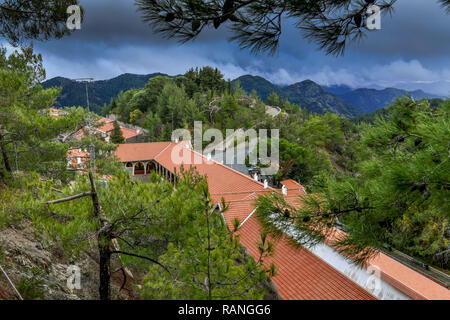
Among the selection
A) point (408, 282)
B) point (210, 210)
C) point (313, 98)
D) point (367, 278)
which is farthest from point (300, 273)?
point (313, 98)

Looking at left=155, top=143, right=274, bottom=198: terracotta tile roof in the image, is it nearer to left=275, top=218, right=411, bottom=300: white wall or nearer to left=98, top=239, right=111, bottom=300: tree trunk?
left=275, top=218, right=411, bottom=300: white wall

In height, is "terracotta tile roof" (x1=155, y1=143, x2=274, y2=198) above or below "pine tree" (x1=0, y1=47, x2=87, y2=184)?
below

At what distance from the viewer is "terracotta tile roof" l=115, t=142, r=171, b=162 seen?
2392 centimetres

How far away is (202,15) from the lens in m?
2.00

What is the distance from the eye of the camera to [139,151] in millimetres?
24812

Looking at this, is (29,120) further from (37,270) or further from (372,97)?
(372,97)

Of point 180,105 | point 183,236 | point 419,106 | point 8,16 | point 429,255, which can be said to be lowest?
point 429,255

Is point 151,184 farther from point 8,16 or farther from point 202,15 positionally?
point 8,16

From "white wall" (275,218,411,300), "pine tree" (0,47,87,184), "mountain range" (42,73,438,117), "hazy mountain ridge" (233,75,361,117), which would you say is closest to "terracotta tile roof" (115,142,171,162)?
"pine tree" (0,47,87,184)

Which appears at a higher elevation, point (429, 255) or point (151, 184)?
point (151, 184)

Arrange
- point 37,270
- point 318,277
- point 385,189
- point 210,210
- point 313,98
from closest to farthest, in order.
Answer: point 385,189 → point 210,210 → point 37,270 → point 318,277 → point 313,98
